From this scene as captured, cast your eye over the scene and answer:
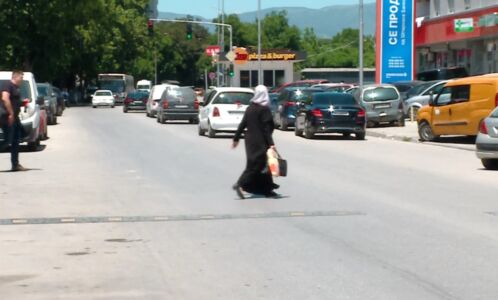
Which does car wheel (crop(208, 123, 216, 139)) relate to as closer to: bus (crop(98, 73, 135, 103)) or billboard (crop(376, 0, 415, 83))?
billboard (crop(376, 0, 415, 83))

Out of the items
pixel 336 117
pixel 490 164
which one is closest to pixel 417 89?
pixel 336 117

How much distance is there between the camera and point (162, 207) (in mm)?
13930

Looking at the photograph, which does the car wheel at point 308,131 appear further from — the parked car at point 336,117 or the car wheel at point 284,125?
the car wheel at point 284,125

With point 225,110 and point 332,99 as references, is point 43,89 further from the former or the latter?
point 332,99

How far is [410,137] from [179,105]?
14.2 m

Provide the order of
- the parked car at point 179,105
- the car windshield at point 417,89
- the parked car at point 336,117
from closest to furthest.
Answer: the parked car at point 336,117
the car windshield at point 417,89
the parked car at point 179,105

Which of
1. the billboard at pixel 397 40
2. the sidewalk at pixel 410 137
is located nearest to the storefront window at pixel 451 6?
the billboard at pixel 397 40

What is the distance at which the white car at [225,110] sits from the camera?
30.5m

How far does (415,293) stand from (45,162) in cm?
1502

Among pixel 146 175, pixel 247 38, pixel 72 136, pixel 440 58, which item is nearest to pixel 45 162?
pixel 146 175

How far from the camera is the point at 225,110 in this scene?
101 ft

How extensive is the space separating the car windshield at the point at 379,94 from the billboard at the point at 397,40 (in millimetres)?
17043

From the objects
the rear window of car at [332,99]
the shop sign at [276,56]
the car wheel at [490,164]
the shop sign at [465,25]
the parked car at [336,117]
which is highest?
the shop sign at [465,25]

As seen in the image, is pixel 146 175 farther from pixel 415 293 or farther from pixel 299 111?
pixel 299 111
